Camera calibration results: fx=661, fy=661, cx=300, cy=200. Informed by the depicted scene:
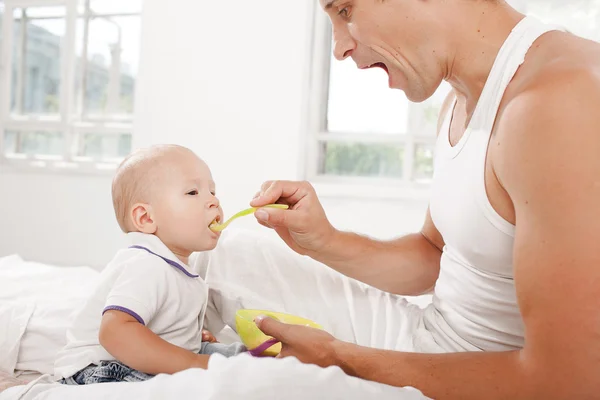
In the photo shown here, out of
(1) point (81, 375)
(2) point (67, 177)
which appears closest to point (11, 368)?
(1) point (81, 375)

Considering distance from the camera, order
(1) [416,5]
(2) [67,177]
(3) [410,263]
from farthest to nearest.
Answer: (2) [67,177], (3) [410,263], (1) [416,5]

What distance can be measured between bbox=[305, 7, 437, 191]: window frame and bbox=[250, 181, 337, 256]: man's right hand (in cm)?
210

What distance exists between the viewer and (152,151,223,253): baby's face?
1.37 metres

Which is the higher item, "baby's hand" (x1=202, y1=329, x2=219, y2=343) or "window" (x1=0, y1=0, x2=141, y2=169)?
"window" (x1=0, y1=0, x2=141, y2=169)

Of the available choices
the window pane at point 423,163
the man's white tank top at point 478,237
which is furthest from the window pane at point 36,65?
the man's white tank top at point 478,237

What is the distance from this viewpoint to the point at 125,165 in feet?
4.58

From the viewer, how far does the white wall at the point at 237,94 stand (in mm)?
3555

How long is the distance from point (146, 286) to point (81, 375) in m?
0.20

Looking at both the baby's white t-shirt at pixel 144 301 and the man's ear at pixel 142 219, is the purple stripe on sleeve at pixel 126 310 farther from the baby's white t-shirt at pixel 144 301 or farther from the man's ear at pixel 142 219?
the man's ear at pixel 142 219

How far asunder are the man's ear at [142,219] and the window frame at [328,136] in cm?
222

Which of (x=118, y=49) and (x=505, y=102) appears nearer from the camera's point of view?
(x=505, y=102)

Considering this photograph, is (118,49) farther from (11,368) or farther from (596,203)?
(596,203)

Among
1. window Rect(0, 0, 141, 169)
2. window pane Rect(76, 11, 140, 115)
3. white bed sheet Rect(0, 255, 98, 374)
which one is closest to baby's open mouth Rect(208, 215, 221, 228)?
A: white bed sheet Rect(0, 255, 98, 374)

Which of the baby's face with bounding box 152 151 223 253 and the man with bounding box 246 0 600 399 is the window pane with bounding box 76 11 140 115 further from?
the man with bounding box 246 0 600 399
